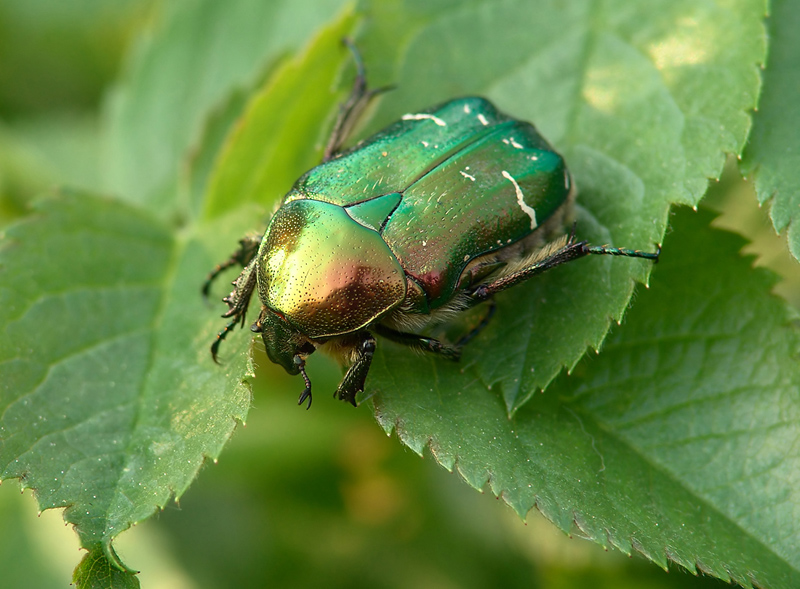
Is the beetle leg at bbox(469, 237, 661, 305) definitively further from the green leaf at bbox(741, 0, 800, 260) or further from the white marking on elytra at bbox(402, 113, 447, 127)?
the white marking on elytra at bbox(402, 113, 447, 127)

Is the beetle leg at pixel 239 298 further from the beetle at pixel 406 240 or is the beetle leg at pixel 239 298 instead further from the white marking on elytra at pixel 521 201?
the white marking on elytra at pixel 521 201

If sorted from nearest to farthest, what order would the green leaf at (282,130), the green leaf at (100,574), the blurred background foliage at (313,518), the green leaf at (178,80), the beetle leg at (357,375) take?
1. the green leaf at (100,574)
2. the beetle leg at (357,375)
3. the green leaf at (282,130)
4. the blurred background foliage at (313,518)
5. the green leaf at (178,80)

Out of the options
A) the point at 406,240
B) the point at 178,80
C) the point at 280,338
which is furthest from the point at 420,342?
the point at 178,80

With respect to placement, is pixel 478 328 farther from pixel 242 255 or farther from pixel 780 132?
pixel 780 132

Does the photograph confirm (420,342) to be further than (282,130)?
No

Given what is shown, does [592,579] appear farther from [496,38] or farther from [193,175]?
[193,175]

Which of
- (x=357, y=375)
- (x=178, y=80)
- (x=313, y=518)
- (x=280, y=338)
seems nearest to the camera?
(x=357, y=375)

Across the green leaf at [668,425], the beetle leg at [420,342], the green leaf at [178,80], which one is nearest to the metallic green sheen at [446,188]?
the beetle leg at [420,342]

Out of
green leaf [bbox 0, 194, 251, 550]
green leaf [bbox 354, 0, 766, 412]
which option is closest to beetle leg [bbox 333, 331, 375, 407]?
green leaf [bbox 0, 194, 251, 550]
